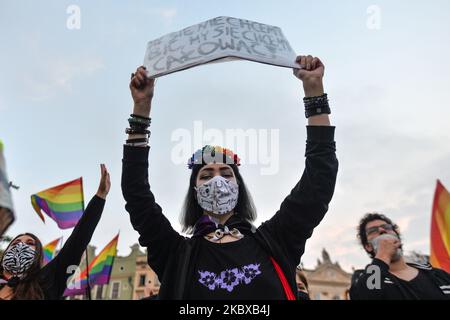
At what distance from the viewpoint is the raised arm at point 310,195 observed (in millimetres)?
2318

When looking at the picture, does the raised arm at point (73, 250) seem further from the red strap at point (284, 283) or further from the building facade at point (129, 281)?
the building facade at point (129, 281)

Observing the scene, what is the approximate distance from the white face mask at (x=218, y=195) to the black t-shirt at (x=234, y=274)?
1.17ft

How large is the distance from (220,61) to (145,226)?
123 cm

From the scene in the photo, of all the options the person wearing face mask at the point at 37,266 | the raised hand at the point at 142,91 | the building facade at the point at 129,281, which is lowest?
the building facade at the point at 129,281

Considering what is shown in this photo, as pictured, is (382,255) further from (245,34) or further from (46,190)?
(46,190)

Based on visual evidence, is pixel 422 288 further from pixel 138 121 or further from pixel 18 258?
pixel 18 258

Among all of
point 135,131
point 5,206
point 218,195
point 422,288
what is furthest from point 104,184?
point 422,288

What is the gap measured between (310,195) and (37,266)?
2.54 metres

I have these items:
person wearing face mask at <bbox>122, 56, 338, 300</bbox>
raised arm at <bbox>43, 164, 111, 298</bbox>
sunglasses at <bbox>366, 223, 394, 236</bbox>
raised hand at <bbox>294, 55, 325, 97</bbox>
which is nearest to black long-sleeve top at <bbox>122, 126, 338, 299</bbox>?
person wearing face mask at <bbox>122, 56, 338, 300</bbox>

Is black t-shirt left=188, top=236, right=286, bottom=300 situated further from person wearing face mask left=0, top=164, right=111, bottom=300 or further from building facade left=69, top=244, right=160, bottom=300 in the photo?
building facade left=69, top=244, right=160, bottom=300

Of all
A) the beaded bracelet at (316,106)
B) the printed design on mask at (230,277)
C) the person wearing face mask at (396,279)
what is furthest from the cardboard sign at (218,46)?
the person wearing face mask at (396,279)

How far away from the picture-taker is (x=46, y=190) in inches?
279

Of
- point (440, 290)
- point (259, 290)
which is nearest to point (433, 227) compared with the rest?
point (440, 290)

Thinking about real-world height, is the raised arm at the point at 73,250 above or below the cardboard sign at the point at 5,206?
below
